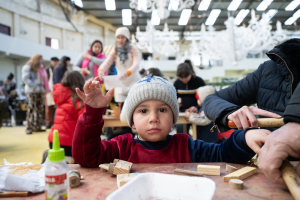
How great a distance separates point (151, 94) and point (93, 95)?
304mm

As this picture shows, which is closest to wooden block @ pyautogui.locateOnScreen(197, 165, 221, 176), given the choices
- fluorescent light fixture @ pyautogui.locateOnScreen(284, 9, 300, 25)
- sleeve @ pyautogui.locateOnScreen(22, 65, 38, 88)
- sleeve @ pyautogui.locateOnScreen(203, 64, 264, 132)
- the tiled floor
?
sleeve @ pyautogui.locateOnScreen(203, 64, 264, 132)

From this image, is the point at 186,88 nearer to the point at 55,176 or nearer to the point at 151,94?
the point at 151,94

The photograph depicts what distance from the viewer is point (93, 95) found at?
3.23 ft

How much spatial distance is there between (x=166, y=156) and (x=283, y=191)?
541 mm

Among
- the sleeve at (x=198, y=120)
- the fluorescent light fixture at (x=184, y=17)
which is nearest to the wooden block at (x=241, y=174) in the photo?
the sleeve at (x=198, y=120)

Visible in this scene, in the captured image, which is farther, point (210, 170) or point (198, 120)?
point (198, 120)

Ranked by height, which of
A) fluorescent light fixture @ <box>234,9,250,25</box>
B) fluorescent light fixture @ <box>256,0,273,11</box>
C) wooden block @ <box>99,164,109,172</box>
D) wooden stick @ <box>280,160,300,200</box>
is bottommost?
wooden block @ <box>99,164,109,172</box>

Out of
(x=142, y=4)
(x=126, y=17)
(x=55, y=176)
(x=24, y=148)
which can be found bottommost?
(x=24, y=148)

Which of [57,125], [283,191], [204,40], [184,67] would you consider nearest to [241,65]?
[204,40]

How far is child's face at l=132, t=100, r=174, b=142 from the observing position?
3.57ft

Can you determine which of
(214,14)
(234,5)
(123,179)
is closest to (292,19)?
(214,14)

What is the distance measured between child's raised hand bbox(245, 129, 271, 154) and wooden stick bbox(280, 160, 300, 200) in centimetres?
17

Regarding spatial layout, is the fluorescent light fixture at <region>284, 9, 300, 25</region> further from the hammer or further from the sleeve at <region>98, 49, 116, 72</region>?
the hammer

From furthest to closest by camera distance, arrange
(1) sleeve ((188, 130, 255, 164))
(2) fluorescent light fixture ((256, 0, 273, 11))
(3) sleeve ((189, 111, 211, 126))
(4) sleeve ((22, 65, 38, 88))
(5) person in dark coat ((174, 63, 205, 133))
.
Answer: (2) fluorescent light fixture ((256, 0, 273, 11))
(4) sleeve ((22, 65, 38, 88))
(5) person in dark coat ((174, 63, 205, 133))
(3) sleeve ((189, 111, 211, 126))
(1) sleeve ((188, 130, 255, 164))
